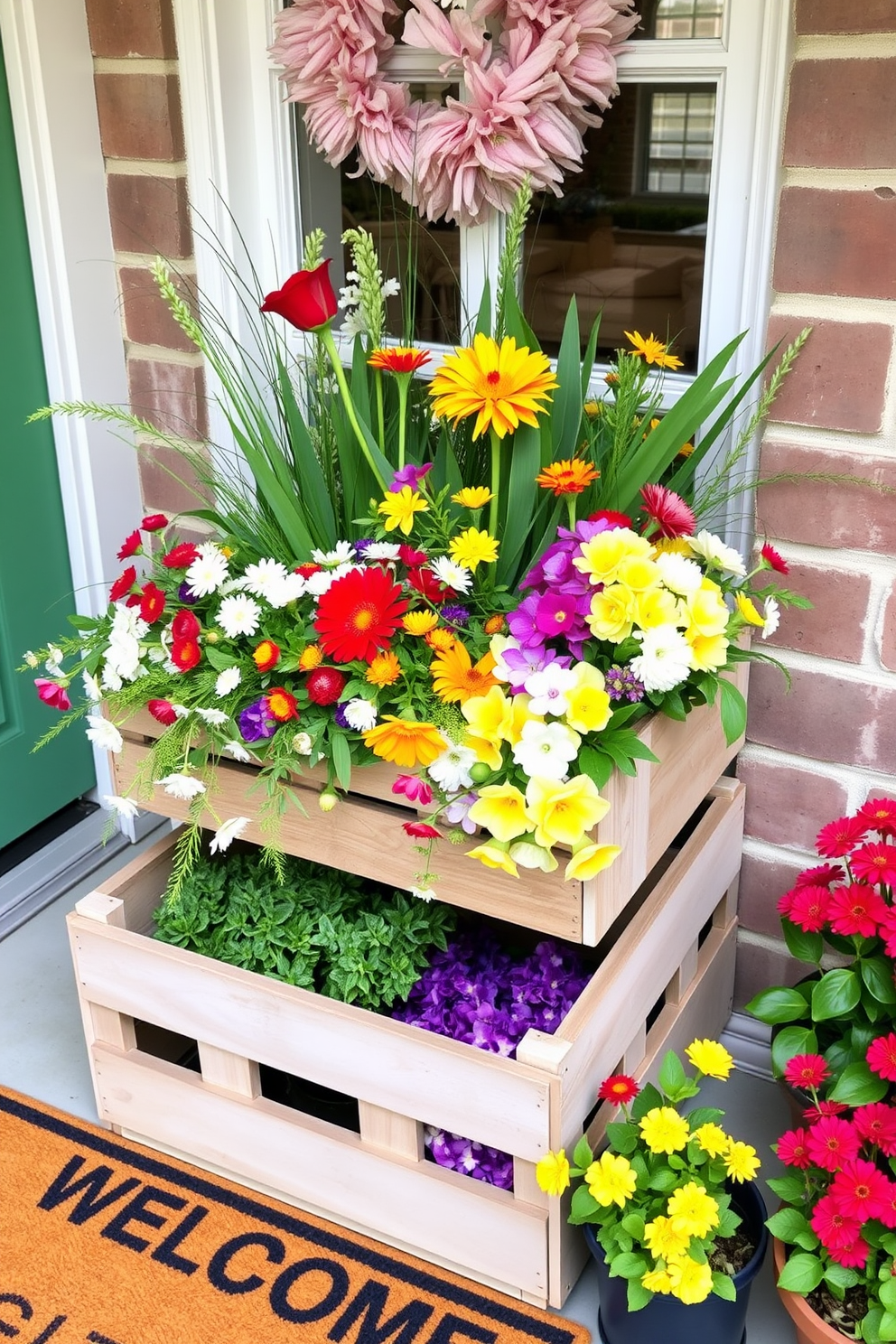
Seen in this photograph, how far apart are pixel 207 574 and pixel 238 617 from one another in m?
0.09

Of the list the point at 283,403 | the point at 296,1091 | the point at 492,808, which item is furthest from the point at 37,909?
the point at 492,808

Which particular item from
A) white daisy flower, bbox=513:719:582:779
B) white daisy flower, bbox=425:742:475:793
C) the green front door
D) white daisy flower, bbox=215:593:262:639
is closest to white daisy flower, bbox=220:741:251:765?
white daisy flower, bbox=215:593:262:639

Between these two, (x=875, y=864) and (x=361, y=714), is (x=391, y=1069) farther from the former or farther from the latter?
(x=875, y=864)

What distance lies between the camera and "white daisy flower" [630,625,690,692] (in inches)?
51.9

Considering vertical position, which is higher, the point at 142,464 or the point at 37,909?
the point at 142,464

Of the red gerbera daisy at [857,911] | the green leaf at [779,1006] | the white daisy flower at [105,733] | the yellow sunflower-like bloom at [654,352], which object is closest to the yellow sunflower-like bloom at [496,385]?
Answer: the yellow sunflower-like bloom at [654,352]

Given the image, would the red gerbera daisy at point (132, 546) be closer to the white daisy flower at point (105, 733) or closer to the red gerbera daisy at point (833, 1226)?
the white daisy flower at point (105, 733)

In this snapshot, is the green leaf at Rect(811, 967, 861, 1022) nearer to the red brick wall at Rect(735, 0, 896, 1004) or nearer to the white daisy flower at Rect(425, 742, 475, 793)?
the red brick wall at Rect(735, 0, 896, 1004)

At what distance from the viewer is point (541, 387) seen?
1418 millimetres

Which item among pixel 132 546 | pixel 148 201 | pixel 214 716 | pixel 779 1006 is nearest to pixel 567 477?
pixel 214 716

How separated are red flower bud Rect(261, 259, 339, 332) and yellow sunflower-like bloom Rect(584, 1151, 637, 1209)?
3.11 feet

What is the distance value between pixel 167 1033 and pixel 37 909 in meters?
0.52

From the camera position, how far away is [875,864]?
4.73 ft

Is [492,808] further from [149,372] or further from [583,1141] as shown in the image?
[149,372]
